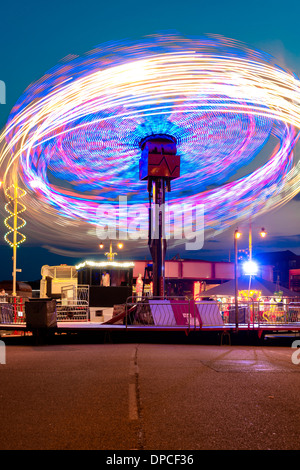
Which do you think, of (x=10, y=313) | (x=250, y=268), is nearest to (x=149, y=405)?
(x=10, y=313)

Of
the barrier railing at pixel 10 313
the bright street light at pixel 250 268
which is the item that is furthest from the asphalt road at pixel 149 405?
the bright street light at pixel 250 268

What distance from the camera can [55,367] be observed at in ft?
35.7

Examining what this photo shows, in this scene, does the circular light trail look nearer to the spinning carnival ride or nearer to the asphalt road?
the spinning carnival ride

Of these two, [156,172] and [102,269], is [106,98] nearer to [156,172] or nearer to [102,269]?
[156,172]

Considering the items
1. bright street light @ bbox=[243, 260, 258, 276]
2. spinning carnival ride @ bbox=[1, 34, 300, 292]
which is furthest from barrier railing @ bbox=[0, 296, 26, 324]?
bright street light @ bbox=[243, 260, 258, 276]

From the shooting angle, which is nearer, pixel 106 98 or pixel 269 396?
pixel 269 396

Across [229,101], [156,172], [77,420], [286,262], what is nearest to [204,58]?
[229,101]

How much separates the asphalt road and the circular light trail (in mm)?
10955

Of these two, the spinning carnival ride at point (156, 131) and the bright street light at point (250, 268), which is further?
the bright street light at point (250, 268)

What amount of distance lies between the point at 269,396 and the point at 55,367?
206 inches

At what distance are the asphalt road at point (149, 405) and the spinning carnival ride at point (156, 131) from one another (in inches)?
429

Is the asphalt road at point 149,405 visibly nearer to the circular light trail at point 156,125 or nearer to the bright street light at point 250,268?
the circular light trail at point 156,125

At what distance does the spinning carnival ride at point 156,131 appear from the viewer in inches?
715

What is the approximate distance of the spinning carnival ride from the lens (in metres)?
18.2
